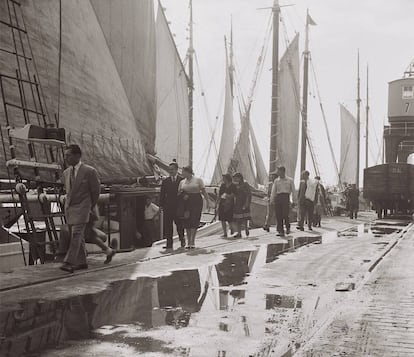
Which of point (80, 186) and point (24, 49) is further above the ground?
point (24, 49)

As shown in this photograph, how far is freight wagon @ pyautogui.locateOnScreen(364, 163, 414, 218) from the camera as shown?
3005 centimetres

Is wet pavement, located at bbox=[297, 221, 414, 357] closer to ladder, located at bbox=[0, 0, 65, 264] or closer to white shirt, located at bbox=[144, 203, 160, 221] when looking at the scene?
ladder, located at bbox=[0, 0, 65, 264]

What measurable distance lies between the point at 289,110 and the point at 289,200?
22534mm

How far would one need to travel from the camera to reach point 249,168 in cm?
4281

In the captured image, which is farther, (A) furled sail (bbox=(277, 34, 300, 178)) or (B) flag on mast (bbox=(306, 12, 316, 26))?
(B) flag on mast (bbox=(306, 12, 316, 26))

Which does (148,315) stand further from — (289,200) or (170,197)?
(289,200)

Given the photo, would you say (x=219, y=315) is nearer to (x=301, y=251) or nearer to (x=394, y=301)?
(x=394, y=301)

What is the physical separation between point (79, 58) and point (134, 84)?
284 cm

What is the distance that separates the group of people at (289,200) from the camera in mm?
14672

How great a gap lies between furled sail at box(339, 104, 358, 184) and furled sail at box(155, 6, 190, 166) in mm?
39075

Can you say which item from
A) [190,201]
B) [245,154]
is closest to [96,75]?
[190,201]

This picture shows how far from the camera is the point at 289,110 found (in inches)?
1449

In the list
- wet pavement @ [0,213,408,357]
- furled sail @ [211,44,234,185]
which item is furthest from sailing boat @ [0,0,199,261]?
furled sail @ [211,44,234,185]

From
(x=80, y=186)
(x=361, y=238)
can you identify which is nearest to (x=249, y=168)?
(x=361, y=238)
